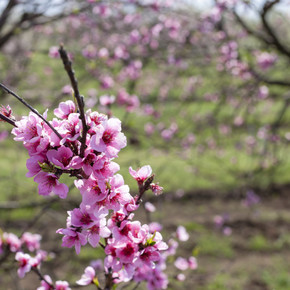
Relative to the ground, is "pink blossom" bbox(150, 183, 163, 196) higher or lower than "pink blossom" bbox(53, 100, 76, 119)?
lower

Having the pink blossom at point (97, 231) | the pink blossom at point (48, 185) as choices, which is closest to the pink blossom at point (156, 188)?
the pink blossom at point (97, 231)

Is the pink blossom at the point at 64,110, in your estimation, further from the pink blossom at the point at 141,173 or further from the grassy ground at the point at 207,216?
the grassy ground at the point at 207,216

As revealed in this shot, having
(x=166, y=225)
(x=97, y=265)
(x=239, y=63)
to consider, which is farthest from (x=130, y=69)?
(x=97, y=265)

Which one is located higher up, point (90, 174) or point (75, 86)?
point (75, 86)

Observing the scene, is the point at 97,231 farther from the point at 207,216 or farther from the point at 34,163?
the point at 207,216

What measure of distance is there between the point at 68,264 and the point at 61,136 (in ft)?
→ 14.5

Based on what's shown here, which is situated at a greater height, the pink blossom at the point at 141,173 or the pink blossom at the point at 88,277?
the pink blossom at the point at 141,173

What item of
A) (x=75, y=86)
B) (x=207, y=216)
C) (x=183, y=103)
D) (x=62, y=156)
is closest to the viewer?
(x=75, y=86)

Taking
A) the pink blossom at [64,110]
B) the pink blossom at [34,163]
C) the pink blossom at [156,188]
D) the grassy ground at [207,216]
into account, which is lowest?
the grassy ground at [207,216]

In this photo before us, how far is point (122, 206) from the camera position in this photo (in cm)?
115

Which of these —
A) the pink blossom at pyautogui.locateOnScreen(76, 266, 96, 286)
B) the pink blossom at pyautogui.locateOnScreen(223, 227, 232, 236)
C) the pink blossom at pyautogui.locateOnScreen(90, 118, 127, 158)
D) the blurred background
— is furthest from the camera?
the pink blossom at pyautogui.locateOnScreen(223, 227, 232, 236)

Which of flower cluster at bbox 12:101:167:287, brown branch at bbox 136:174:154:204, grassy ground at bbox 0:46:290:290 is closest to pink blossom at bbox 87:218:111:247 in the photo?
flower cluster at bbox 12:101:167:287

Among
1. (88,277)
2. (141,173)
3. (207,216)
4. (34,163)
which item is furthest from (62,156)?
(207,216)

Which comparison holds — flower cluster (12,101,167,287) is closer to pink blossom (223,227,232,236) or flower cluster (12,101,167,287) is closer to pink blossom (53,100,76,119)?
pink blossom (53,100,76,119)
